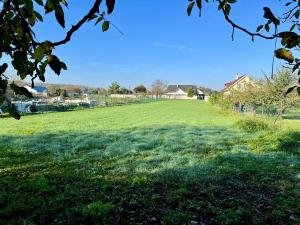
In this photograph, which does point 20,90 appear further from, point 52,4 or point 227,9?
point 227,9

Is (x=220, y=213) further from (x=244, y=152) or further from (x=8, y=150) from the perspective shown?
(x=8, y=150)

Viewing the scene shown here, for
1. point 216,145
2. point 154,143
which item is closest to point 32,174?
point 154,143

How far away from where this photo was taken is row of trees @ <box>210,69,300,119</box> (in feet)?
91.5

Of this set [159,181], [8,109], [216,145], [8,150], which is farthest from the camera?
[216,145]

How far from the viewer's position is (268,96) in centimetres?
3052

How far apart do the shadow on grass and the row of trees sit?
12.0 metres

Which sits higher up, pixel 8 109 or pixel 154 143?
pixel 8 109

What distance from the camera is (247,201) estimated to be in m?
6.82

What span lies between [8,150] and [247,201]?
29.6 feet

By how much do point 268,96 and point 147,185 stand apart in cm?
2504

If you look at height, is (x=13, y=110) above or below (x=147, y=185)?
above

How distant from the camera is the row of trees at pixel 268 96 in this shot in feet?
91.5

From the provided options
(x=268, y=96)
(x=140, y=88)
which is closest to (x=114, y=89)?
(x=140, y=88)

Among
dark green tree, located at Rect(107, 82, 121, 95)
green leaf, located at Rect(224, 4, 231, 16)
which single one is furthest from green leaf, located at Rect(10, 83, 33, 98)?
dark green tree, located at Rect(107, 82, 121, 95)
